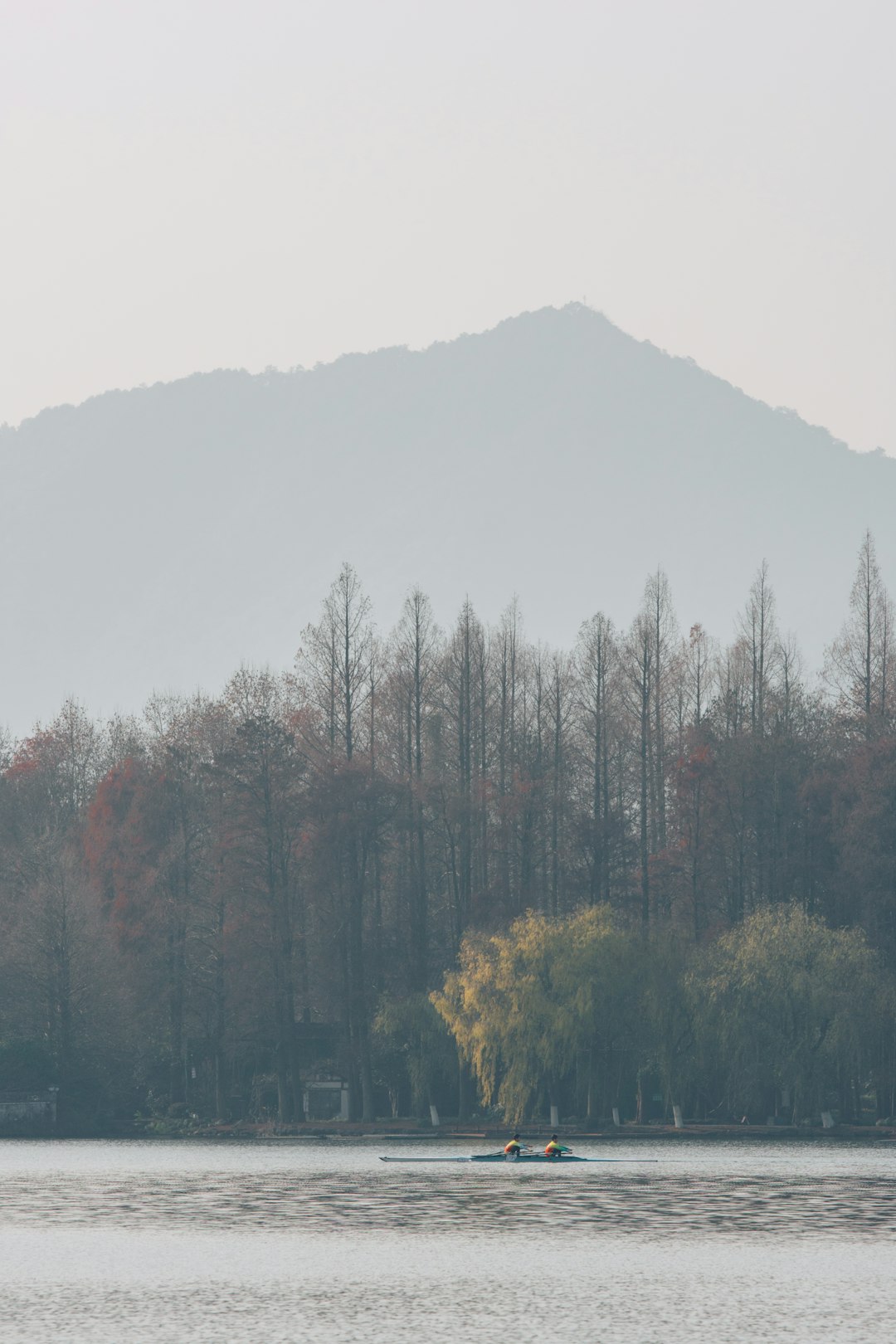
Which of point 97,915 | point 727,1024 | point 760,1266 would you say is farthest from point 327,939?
point 760,1266

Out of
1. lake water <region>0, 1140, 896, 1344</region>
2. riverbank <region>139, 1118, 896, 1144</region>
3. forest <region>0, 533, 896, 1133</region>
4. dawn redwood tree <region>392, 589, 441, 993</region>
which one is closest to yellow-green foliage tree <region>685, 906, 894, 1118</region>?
forest <region>0, 533, 896, 1133</region>

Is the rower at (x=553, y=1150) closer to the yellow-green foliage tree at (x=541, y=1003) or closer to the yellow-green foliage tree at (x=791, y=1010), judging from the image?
the yellow-green foliage tree at (x=791, y=1010)

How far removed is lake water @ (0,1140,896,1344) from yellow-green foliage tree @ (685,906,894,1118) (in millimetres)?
8194

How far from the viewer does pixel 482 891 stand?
8931 cm

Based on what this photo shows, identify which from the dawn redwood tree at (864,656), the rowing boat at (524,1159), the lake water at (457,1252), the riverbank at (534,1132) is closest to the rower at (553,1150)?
the rowing boat at (524,1159)

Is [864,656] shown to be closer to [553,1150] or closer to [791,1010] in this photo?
[791,1010]

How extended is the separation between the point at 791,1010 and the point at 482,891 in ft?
55.3

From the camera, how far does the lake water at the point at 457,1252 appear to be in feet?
118

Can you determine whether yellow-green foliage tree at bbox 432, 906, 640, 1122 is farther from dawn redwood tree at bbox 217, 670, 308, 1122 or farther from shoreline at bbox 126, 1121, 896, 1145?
dawn redwood tree at bbox 217, 670, 308, 1122

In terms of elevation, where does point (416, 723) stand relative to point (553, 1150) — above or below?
above

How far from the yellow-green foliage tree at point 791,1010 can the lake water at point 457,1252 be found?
8194mm

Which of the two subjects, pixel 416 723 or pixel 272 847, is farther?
pixel 416 723

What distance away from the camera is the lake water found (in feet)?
118

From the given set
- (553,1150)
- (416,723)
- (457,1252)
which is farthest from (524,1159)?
(416,723)
